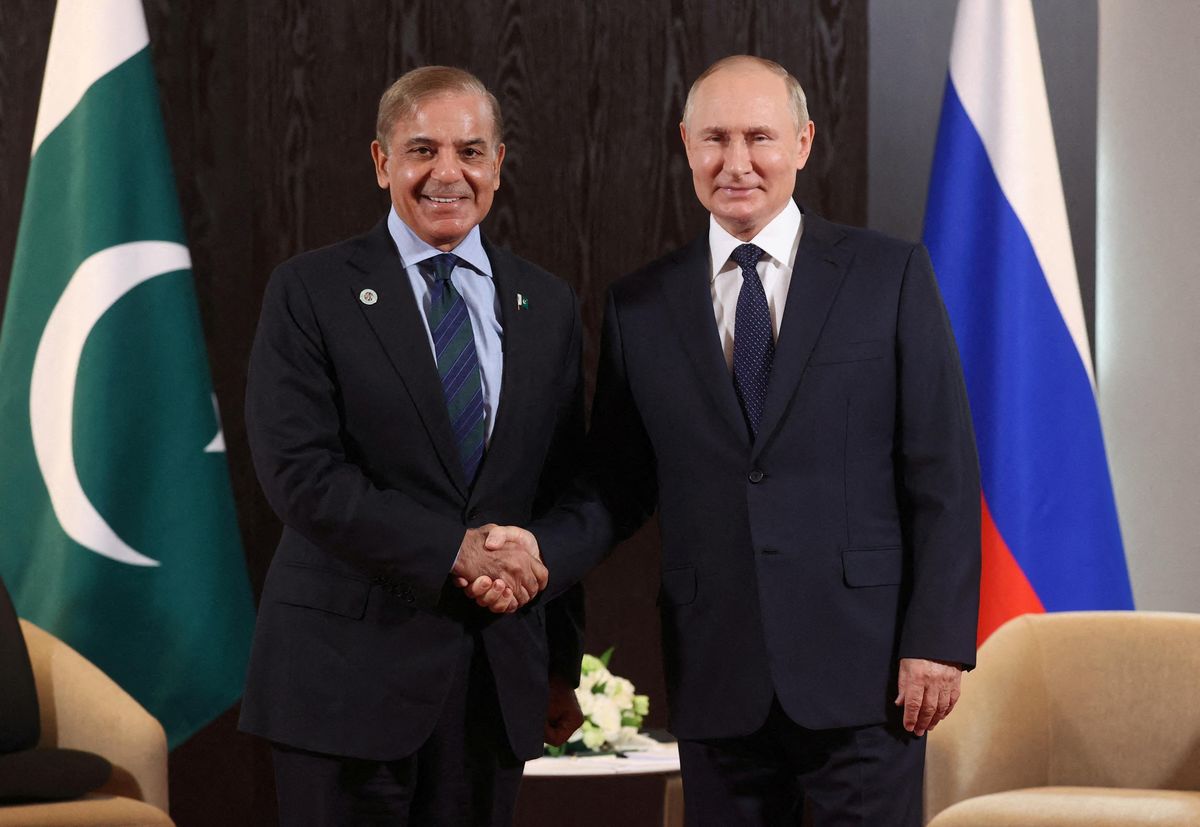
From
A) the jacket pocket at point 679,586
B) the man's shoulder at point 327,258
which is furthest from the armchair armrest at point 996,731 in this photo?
the man's shoulder at point 327,258

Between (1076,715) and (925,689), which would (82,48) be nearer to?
(925,689)

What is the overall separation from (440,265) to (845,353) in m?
0.71

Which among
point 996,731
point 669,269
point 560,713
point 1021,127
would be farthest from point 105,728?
point 1021,127

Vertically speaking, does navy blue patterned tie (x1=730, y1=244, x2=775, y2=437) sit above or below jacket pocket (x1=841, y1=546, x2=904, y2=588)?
above

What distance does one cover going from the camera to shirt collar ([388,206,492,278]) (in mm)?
2539

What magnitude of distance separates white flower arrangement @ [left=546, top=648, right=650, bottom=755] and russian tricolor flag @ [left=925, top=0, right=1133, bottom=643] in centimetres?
120

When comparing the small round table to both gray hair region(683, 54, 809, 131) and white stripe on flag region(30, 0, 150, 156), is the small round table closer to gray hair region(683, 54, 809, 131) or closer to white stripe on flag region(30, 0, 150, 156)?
gray hair region(683, 54, 809, 131)

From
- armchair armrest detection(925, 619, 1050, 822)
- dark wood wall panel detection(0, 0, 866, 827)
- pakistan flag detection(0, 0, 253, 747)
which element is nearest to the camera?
armchair armrest detection(925, 619, 1050, 822)

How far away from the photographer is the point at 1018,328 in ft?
14.1

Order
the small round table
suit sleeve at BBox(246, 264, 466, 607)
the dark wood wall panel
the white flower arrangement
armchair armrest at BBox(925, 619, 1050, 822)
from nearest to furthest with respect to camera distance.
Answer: suit sleeve at BBox(246, 264, 466, 607) < the small round table < the white flower arrangement < armchair armrest at BBox(925, 619, 1050, 822) < the dark wood wall panel

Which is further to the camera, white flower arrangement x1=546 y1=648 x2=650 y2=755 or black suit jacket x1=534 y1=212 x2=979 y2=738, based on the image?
white flower arrangement x1=546 y1=648 x2=650 y2=755

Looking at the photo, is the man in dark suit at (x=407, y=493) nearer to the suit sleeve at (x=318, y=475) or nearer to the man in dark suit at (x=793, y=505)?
the suit sleeve at (x=318, y=475)

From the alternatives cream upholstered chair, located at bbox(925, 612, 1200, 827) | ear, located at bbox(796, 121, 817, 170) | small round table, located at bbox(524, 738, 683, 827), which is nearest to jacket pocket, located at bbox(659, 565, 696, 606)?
ear, located at bbox(796, 121, 817, 170)

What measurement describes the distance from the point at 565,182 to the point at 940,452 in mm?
2537
